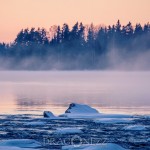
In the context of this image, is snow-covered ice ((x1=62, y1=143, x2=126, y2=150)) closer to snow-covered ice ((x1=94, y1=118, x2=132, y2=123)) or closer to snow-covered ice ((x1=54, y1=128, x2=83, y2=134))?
snow-covered ice ((x1=54, y1=128, x2=83, y2=134))

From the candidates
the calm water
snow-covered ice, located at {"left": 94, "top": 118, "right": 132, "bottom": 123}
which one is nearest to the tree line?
the calm water

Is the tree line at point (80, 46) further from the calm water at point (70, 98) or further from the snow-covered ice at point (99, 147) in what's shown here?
the snow-covered ice at point (99, 147)

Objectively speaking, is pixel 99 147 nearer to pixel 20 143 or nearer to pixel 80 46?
pixel 20 143

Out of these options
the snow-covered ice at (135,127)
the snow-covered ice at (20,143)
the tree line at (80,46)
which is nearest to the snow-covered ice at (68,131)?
the snow-covered ice at (135,127)

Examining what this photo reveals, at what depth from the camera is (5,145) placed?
59.5 feet

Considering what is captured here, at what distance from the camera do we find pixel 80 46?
158m

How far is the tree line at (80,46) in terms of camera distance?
15638 cm

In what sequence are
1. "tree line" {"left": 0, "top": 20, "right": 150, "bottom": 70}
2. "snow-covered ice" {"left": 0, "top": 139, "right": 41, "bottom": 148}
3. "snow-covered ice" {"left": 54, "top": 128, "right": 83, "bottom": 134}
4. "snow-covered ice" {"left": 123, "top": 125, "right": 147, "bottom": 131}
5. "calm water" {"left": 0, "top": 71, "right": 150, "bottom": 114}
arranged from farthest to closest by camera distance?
1. "tree line" {"left": 0, "top": 20, "right": 150, "bottom": 70}
2. "calm water" {"left": 0, "top": 71, "right": 150, "bottom": 114}
3. "snow-covered ice" {"left": 123, "top": 125, "right": 147, "bottom": 131}
4. "snow-covered ice" {"left": 54, "top": 128, "right": 83, "bottom": 134}
5. "snow-covered ice" {"left": 0, "top": 139, "right": 41, "bottom": 148}

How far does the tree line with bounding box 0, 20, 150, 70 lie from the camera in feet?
513

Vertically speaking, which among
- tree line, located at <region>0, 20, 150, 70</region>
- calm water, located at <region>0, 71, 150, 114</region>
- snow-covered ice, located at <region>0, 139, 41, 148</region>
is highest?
tree line, located at <region>0, 20, 150, 70</region>

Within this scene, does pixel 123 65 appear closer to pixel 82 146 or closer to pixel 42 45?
pixel 42 45

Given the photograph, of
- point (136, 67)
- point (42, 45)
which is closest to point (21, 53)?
point (42, 45)

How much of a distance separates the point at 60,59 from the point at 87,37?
8.79 m

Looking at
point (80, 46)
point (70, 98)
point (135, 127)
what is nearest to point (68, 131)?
point (135, 127)
